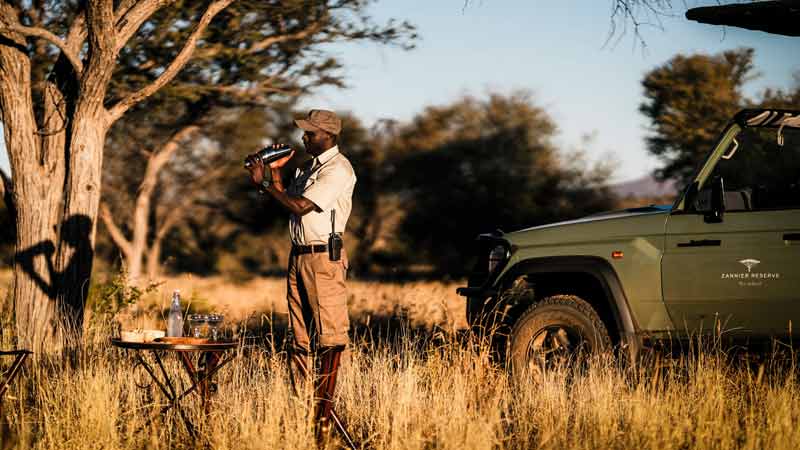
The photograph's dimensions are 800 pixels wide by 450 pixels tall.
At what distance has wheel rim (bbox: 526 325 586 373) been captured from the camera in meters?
8.55

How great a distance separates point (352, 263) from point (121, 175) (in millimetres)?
8507

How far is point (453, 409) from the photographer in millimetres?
7180

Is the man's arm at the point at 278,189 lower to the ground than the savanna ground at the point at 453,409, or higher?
higher

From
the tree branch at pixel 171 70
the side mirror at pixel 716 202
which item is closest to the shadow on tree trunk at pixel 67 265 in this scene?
the tree branch at pixel 171 70

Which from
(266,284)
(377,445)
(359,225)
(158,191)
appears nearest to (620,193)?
(359,225)

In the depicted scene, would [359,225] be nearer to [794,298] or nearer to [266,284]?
[266,284]

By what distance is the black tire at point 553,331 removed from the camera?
8508mm

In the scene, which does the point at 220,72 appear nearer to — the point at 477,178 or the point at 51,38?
the point at 51,38

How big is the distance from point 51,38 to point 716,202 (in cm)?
665

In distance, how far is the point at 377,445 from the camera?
684 cm

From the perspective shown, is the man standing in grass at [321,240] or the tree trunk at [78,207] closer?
the man standing in grass at [321,240]

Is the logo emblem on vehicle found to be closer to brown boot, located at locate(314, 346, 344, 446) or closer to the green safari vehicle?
the green safari vehicle

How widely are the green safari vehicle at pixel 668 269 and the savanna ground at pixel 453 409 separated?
11.9 inches

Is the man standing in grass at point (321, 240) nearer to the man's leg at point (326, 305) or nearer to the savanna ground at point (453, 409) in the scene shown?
the man's leg at point (326, 305)
